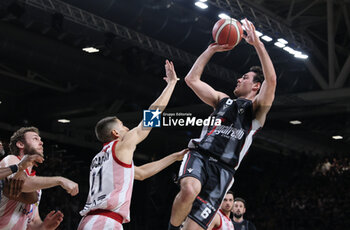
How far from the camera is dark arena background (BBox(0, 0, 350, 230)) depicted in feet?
36.0

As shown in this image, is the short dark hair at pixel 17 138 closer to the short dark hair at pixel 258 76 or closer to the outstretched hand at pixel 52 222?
the outstretched hand at pixel 52 222

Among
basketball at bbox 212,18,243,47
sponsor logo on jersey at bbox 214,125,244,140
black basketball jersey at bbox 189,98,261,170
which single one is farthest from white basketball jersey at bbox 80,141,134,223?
basketball at bbox 212,18,243,47

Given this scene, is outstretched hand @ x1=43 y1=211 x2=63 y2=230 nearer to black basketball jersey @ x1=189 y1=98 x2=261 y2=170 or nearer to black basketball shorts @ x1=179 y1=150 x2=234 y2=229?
black basketball shorts @ x1=179 y1=150 x2=234 y2=229

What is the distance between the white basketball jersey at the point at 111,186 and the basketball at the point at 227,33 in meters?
1.68

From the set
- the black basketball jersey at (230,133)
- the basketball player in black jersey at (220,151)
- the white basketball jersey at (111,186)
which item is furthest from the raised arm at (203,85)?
the white basketball jersey at (111,186)

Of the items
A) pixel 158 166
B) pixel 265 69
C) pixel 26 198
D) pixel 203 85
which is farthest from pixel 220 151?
pixel 26 198

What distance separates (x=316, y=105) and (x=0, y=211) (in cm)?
1056

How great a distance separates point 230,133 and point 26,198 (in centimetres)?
202

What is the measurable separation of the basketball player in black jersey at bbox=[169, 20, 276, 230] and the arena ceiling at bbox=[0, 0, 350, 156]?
6022mm

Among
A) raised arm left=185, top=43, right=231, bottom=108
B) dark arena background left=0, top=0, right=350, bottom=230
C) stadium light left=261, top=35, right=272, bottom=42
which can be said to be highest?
stadium light left=261, top=35, right=272, bottom=42

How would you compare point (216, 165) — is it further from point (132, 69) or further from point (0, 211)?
point (132, 69)

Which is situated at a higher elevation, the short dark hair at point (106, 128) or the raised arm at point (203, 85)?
Answer: the raised arm at point (203, 85)

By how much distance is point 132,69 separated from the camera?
41.2ft

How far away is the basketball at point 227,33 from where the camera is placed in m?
5.32
